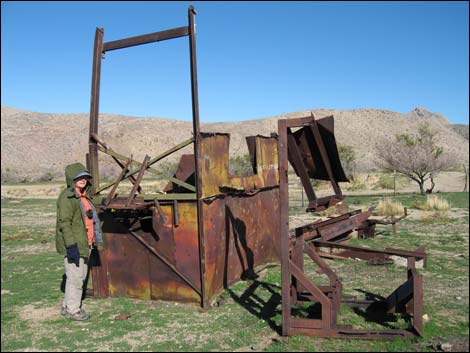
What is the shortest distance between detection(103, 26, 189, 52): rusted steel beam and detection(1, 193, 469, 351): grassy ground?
12.6ft

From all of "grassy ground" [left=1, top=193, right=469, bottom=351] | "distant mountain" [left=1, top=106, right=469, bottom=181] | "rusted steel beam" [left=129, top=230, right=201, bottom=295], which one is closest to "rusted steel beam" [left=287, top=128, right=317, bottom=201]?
"grassy ground" [left=1, top=193, right=469, bottom=351]

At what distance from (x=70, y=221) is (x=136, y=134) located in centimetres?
8283

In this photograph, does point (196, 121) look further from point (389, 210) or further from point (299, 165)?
point (389, 210)

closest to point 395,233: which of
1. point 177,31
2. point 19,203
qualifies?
point 177,31

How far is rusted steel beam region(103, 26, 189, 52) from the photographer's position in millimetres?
6223

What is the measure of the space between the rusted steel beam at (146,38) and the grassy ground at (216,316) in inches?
152

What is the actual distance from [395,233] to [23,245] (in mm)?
9716

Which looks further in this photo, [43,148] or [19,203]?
[43,148]

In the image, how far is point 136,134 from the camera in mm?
86312

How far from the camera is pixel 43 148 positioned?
78438mm

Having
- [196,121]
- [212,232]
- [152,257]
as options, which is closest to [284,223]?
[212,232]

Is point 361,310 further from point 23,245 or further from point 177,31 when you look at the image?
point 23,245

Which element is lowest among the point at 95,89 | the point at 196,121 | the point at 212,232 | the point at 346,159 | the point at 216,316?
the point at 216,316

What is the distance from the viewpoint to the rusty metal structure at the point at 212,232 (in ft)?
16.5
